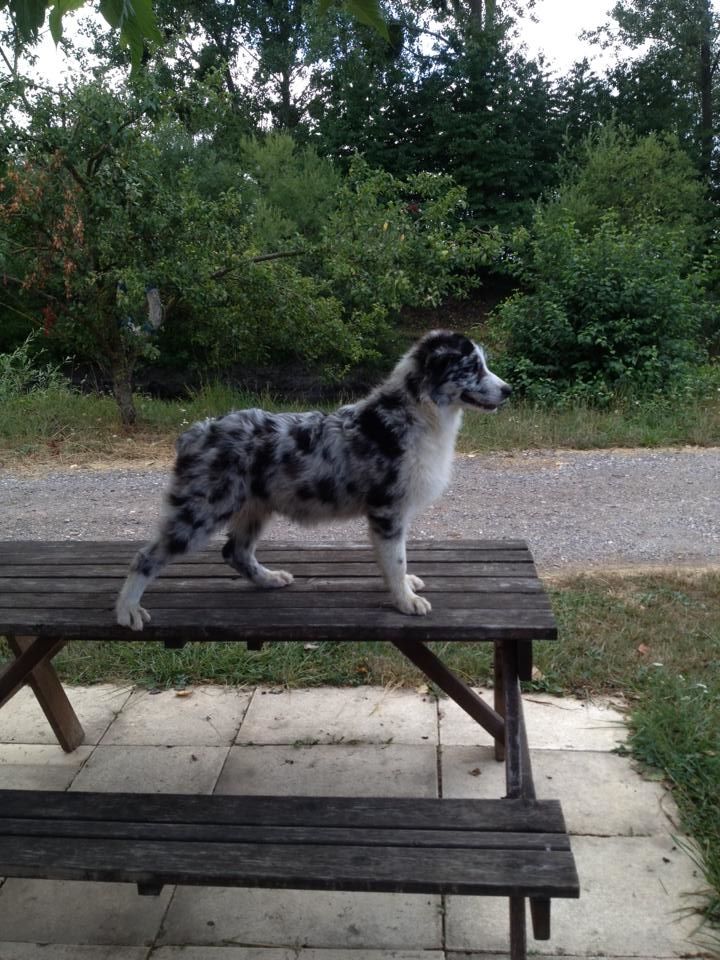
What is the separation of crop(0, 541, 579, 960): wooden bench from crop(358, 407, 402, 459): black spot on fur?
0.57 meters

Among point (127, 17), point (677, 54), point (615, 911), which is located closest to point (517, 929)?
point (615, 911)

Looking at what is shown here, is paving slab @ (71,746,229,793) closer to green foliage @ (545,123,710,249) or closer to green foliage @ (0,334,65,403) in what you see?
green foliage @ (0,334,65,403)

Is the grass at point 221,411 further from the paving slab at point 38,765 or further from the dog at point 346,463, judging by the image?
the dog at point 346,463

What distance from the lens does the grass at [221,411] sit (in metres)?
9.79

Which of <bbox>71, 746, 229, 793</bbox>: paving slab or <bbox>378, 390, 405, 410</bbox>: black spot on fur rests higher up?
<bbox>378, 390, 405, 410</bbox>: black spot on fur

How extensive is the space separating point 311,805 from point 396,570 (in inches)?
35.8

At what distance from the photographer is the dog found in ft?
10.6

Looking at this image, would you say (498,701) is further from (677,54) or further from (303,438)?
(677,54)

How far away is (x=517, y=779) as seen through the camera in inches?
118

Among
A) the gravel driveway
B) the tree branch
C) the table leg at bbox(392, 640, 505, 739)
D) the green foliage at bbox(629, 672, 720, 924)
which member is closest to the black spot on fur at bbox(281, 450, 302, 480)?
→ the table leg at bbox(392, 640, 505, 739)

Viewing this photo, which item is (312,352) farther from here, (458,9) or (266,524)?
(458,9)

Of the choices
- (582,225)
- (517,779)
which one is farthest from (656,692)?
(582,225)

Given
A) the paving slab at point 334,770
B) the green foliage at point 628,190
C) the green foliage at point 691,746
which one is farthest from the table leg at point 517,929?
the green foliage at point 628,190

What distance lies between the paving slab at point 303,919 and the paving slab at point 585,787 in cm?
70
